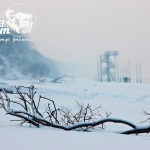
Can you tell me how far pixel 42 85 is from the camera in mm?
16781

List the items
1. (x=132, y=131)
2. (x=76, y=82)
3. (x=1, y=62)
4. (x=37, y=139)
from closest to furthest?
1. (x=37, y=139)
2. (x=132, y=131)
3. (x=76, y=82)
4. (x=1, y=62)

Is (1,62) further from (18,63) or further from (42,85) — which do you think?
(42,85)

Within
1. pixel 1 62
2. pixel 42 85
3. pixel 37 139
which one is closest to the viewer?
pixel 37 139

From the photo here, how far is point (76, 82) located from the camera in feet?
61.9

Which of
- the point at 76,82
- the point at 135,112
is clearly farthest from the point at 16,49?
the point at 135,112

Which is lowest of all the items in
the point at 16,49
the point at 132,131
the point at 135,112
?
the point at 135,112

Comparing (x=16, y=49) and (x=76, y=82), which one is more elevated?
(x=16, y=49)

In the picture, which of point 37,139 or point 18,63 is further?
point 18,63

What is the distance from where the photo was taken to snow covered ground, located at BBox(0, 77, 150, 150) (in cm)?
213

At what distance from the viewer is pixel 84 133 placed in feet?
8.82

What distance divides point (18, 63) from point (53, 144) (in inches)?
804

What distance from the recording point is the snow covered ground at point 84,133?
2135 millimetres

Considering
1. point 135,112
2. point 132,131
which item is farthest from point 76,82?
point 132,131

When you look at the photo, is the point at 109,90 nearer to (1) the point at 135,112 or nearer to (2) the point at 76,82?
(2) the point at 76,82
